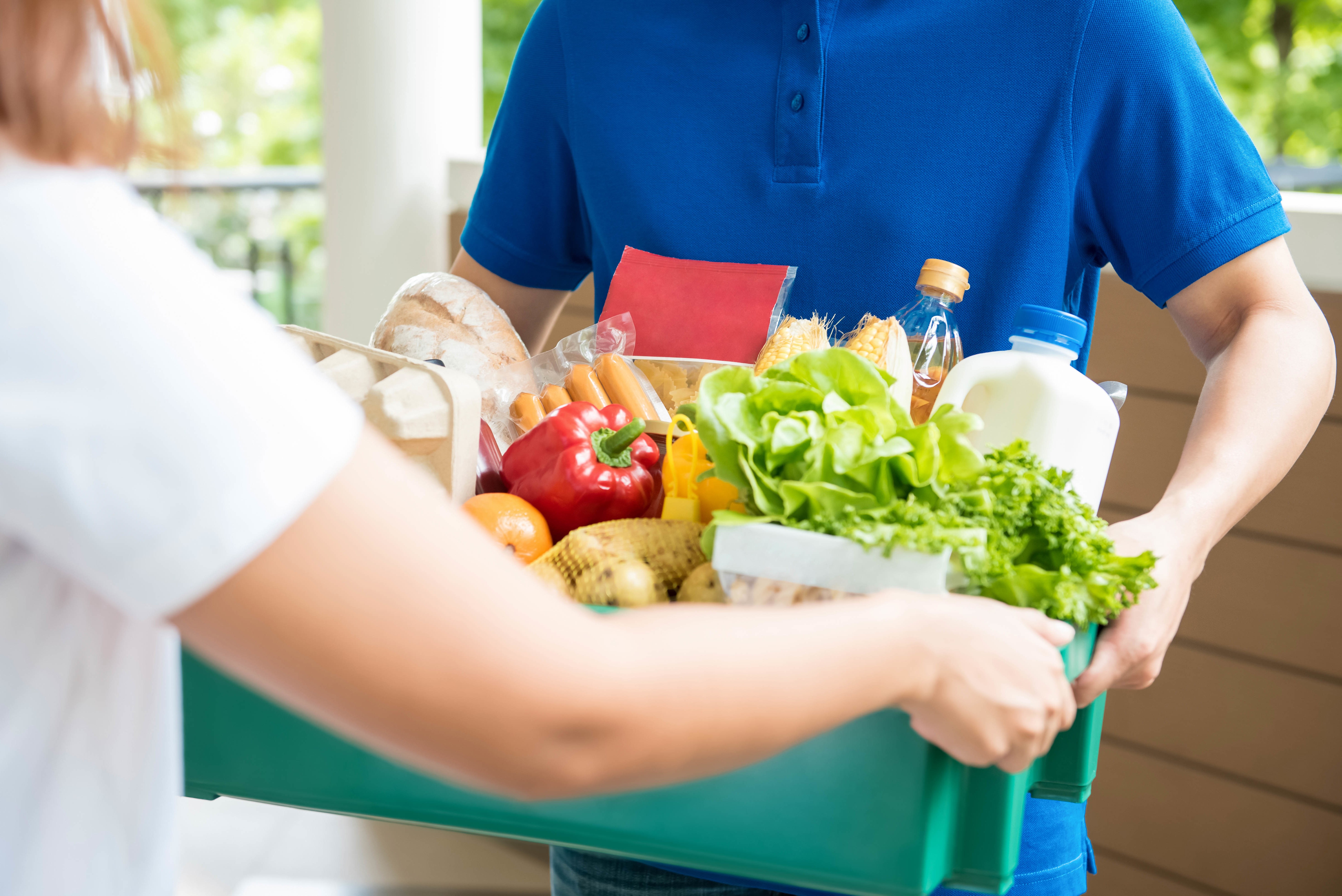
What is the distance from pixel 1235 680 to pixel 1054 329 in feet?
4.27

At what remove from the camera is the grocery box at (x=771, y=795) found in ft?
1.69

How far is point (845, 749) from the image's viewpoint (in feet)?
1.69

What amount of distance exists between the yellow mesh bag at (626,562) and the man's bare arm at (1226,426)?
0.25 meters

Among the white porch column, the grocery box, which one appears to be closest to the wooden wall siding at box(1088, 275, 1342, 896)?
the grocery box

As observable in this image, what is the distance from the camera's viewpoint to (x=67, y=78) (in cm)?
34

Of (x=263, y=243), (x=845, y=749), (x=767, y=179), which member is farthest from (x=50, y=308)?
(x=263, y=243)

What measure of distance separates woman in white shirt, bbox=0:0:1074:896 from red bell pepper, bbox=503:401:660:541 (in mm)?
323

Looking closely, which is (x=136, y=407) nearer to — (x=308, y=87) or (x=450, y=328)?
(x=450, y=328)

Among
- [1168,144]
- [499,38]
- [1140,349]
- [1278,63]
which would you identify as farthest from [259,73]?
[1168,144]

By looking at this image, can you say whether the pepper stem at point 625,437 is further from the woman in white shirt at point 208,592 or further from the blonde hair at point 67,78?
the blonde hair at point 67,78

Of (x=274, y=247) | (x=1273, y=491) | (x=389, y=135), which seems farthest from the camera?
(x=274, y=247)

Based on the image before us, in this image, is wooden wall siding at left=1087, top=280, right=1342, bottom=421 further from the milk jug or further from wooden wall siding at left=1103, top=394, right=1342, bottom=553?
the milk jug

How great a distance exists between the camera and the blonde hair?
1.09 feet

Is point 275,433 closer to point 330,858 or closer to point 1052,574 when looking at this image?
point 1052,574
